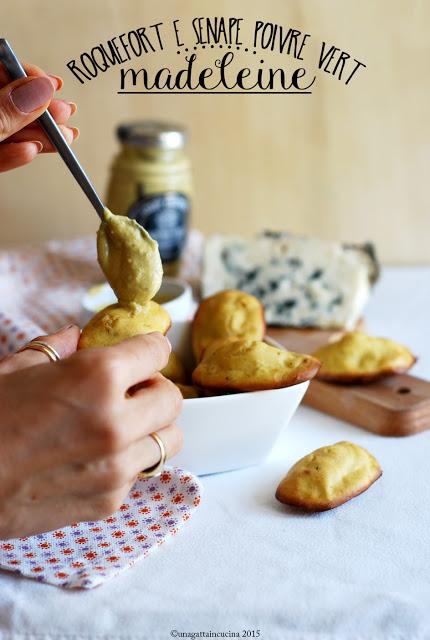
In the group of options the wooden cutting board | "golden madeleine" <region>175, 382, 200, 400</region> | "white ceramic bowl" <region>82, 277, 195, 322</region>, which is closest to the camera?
"golden madeleine" <region>175, 382, 200, 400</region>

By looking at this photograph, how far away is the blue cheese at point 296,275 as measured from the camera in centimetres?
137

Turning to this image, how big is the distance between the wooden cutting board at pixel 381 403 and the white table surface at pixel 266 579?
0.09 metres

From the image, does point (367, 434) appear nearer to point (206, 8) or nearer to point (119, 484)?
point (119, 484)

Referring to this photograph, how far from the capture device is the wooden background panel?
1739 mm

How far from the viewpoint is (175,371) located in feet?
3.18

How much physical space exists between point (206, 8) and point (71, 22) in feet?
0.92

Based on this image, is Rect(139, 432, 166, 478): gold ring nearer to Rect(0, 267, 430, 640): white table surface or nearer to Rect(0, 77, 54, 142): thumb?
Rect(0, 267, 430, 640): white table surface

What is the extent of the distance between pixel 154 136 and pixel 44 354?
85 centimetres

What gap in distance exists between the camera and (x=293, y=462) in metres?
0.94

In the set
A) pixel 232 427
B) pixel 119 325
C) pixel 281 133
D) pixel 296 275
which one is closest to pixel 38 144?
pixel 119 325

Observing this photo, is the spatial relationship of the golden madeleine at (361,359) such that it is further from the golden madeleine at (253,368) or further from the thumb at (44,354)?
the thumb at (44,354)

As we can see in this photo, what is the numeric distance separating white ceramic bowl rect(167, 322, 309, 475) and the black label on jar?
2.28 ft

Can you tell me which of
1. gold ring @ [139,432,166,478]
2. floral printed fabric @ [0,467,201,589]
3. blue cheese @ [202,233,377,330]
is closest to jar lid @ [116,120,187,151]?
blue cheese @ [202,233,377,330]

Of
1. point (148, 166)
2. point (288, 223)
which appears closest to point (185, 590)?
point (148, 166)
